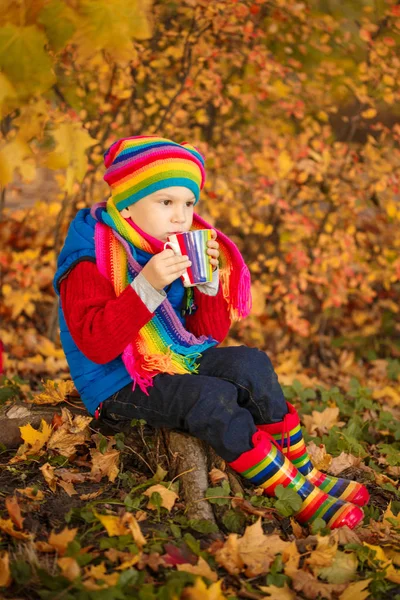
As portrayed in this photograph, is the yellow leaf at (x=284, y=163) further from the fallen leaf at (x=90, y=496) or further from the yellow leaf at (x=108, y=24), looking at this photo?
the fallen leaf at (x=90, y=496)

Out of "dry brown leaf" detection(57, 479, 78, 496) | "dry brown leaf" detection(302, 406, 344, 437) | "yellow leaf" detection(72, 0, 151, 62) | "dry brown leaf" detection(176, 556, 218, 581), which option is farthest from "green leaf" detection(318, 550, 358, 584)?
"yellow leaf" detection(72, 0, 151, 62)

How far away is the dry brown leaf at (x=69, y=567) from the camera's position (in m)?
2.02

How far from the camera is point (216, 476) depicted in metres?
2.63

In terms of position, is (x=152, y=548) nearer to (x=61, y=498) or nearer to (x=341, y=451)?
(x=61, y=498)

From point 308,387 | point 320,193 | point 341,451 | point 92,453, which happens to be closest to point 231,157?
point 320,193

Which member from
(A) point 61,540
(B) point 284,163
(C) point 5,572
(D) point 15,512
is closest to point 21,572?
(C) point 5,572

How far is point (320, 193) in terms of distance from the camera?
5.77 metres

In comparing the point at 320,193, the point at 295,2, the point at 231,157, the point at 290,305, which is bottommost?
the point at 290,305

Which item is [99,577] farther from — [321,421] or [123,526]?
[321,421]

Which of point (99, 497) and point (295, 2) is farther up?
point (295, 2)

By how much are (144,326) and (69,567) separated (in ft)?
3.28

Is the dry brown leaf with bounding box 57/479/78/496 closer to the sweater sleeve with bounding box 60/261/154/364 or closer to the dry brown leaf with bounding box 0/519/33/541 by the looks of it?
the dry brown leaf with bounding box 0/519/33/541

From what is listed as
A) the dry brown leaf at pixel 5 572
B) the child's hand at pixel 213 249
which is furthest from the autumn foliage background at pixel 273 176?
the dry brown leaf at pixel 5 572

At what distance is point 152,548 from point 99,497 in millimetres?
407
